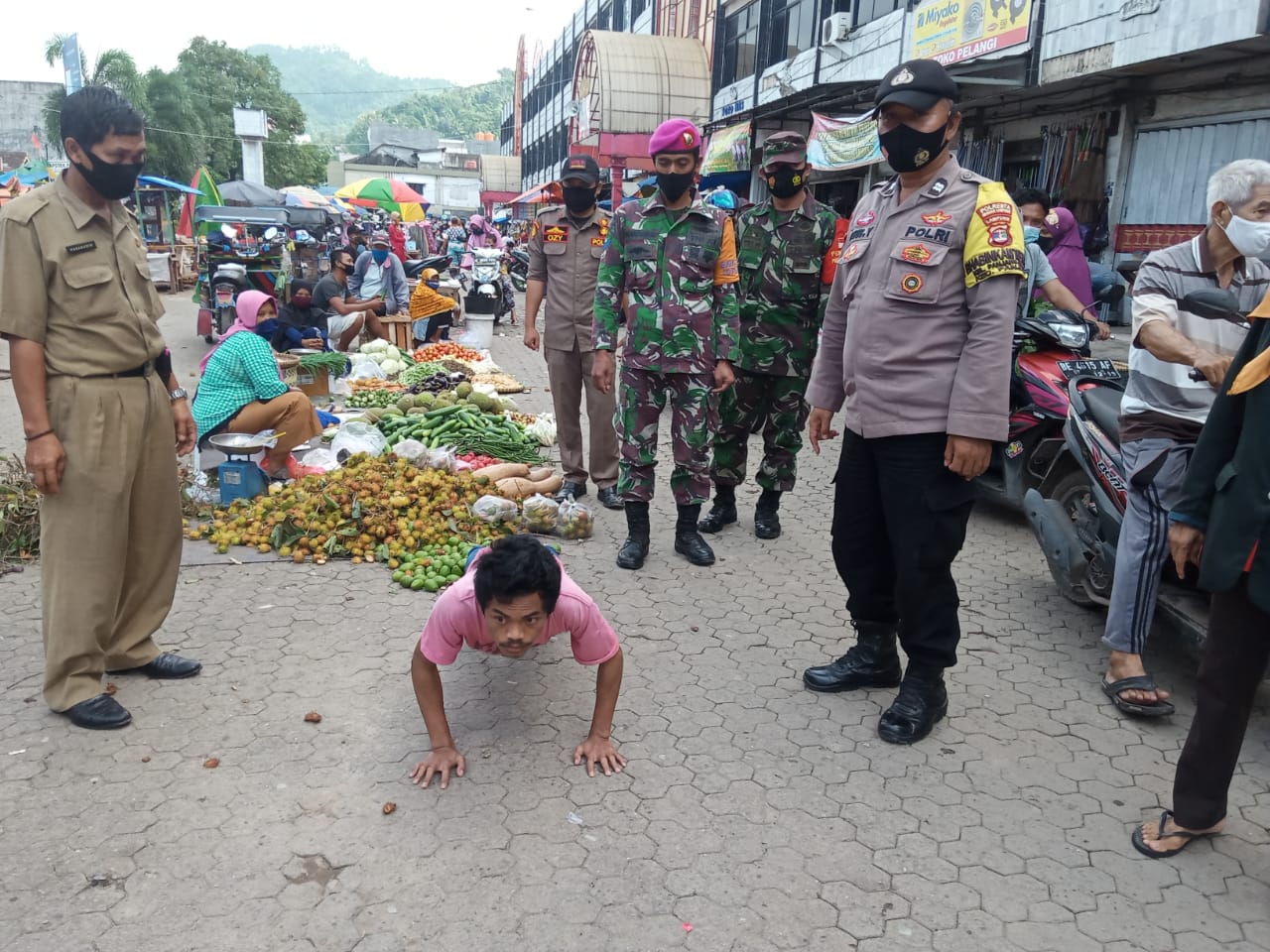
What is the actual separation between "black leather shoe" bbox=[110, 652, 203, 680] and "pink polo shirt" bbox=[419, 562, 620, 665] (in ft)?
4.37

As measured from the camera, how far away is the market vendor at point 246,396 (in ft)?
18.8

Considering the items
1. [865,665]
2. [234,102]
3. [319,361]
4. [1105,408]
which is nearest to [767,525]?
[865,665]

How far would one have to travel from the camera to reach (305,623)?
4.16 m

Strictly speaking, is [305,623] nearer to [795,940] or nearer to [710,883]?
[710,883]

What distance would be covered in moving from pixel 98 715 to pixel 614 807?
188 centimetres

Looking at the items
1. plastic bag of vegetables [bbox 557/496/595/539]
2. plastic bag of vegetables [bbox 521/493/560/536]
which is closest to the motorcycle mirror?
plastic bag of vegetables [bbox 557/496/595/539]

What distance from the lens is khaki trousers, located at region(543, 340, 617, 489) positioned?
6.01 metres

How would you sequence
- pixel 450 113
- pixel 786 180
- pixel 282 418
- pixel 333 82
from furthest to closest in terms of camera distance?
pixel 333 82 → pixel 450 113 → pixel 282 418 → pixel 786 180

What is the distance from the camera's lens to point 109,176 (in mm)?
3082

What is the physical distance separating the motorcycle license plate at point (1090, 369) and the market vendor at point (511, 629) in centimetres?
302

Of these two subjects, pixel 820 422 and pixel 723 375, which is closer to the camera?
pixel 820 422

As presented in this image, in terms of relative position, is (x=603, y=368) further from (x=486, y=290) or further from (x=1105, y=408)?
(x=486, y=290)

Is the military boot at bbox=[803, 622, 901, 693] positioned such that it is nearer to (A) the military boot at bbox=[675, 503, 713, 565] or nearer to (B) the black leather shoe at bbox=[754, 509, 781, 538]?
(A) the military boot at bbox=[675, 503, 713, 565]

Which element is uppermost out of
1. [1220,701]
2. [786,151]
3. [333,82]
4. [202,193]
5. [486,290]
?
[333,82]
